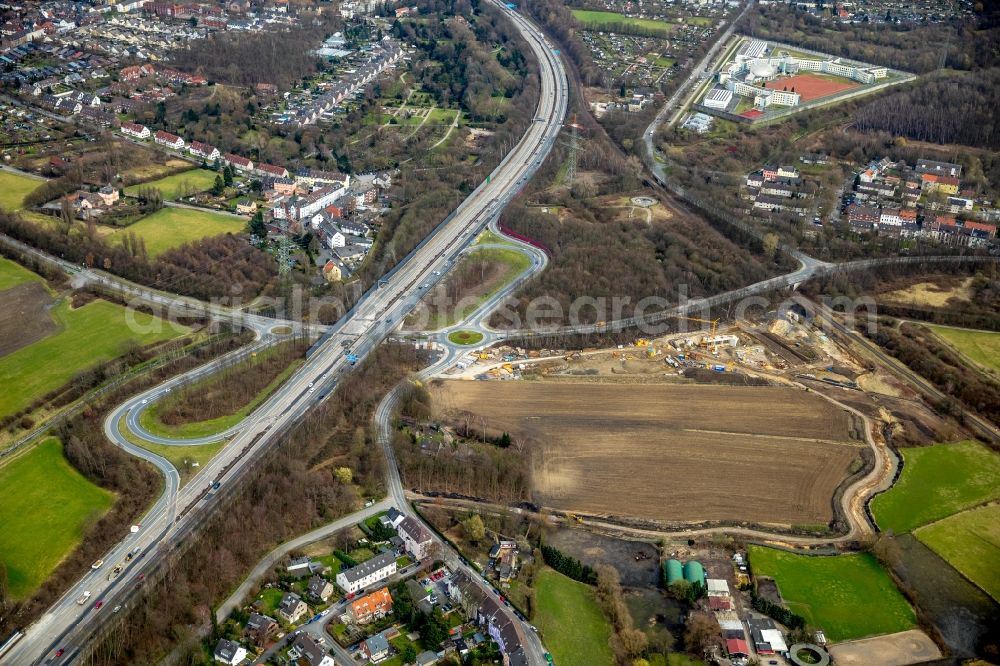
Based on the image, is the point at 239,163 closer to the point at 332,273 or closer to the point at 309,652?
the point at 332,273

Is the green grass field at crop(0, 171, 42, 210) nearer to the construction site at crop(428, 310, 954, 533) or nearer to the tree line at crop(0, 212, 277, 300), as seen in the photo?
the tree line at crop(0, 212, 277, 300)

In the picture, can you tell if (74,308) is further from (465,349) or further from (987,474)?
(987,474)

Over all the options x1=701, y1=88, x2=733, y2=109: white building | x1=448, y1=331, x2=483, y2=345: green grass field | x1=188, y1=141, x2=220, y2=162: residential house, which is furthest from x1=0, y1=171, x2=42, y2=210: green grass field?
x1=701, y1=88, x2=733, y2=109: white building

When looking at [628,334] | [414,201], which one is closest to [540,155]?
[414,201]

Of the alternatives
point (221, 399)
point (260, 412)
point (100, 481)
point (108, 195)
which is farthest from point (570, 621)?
point (108, 195)

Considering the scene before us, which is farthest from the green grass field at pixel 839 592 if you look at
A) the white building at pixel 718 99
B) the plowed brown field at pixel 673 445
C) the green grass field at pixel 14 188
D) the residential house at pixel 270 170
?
the white building at pixel 718 99

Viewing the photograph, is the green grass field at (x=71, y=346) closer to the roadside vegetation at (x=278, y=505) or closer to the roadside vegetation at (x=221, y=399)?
the roadside vegetation at (x=221, y=399)
